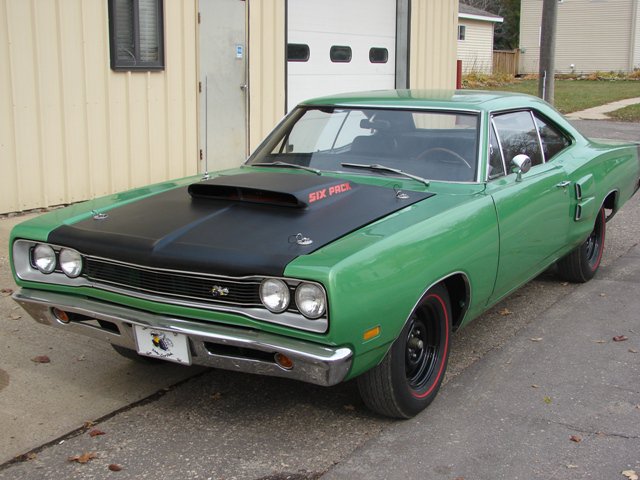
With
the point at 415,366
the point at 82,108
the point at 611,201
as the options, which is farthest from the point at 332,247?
the point at 82,108

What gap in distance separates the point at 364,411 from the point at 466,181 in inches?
57.9

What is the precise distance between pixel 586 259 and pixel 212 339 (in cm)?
391

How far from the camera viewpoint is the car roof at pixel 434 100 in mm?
5215

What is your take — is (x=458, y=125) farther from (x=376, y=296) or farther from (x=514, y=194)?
(x=376, y=296)

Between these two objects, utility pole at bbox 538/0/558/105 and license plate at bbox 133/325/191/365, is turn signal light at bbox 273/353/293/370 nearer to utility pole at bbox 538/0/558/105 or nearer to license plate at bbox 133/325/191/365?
license plate at bbox 133/325/191/365

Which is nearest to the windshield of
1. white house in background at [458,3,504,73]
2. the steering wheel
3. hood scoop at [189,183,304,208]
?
the steering wheel

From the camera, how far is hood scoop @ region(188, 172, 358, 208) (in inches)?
167

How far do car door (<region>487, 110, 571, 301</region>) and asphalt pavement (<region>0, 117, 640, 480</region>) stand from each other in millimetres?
530

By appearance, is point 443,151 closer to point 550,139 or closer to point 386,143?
point 386,143

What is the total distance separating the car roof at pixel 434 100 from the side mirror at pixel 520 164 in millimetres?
381

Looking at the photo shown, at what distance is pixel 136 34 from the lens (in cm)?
866

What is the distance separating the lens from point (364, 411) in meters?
4.26

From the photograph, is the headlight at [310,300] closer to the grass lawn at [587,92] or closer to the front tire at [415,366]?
the front tire at [415,366]

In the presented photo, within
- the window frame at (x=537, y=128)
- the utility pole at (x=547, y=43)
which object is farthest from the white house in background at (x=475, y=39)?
the window frame at (x=537, y=128)
